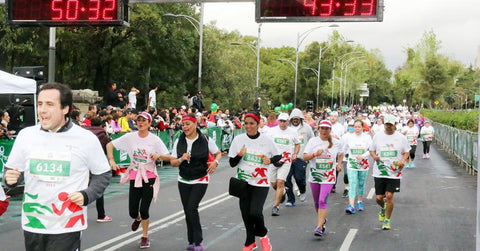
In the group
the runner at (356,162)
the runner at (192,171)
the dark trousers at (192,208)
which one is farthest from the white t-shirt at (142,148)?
the runner at (356,162)

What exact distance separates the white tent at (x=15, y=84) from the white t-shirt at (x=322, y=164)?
8.27 m

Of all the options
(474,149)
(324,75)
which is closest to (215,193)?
(474,149)

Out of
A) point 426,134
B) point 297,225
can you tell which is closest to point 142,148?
point 297,225

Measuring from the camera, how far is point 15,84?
15797mm

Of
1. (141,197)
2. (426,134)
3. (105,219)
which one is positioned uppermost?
(426,134)

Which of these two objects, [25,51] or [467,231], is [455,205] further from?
[25,51]

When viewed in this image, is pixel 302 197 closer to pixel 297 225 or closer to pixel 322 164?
pixel 297 225

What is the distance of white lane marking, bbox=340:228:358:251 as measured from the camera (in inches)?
353

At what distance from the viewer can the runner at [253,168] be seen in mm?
8344

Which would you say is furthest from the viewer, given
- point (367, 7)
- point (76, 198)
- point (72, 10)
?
point (72, 10)

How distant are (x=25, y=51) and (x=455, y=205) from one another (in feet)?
95.6

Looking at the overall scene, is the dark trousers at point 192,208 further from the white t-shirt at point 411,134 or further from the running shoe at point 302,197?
the white t-shirt at point 411,134

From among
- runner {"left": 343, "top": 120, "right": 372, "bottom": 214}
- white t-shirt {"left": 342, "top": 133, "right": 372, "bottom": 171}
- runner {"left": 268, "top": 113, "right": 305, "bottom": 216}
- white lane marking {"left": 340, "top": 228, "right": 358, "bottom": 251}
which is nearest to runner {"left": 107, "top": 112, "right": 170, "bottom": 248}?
white lane marking {"left": 340, "top": 228, "right": 358, "bottom": 251}

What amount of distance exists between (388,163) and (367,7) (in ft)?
8.94
